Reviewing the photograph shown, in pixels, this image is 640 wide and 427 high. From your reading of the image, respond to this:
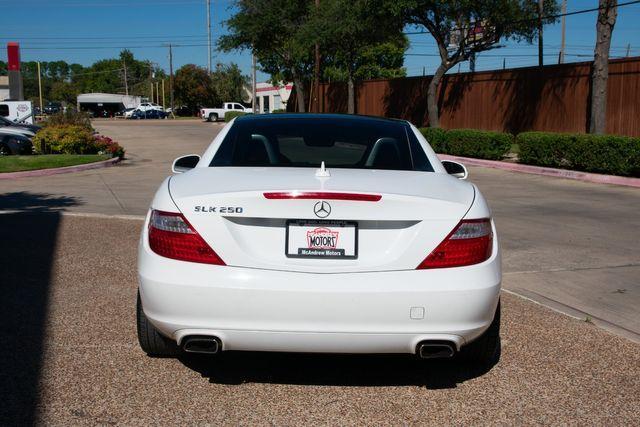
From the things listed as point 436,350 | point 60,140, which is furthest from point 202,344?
point 60,140

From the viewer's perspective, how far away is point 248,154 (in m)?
4.66

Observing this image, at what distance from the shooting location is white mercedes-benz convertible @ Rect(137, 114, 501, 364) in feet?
11.7

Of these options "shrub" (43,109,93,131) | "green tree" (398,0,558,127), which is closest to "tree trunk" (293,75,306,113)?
"green tree" (398,0,558,127)

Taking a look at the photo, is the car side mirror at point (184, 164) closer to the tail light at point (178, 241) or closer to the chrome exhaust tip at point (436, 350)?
the tail light at point (178, 241)

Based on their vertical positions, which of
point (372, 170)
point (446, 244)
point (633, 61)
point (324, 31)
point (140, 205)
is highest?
point (324, 31)

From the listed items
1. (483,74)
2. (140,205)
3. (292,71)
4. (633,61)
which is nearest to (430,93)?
(483,74)

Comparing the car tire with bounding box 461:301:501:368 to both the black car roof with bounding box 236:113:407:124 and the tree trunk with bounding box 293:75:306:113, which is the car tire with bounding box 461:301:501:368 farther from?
the tree trunk with bounding box 293:75:306:113

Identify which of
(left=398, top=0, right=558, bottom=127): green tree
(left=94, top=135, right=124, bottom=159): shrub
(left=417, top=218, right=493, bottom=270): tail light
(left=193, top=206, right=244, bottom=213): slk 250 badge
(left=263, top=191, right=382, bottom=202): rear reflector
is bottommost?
(left=94, top=135, right=124, bottom=159): shrub

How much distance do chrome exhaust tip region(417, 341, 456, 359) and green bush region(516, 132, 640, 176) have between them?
13.4 meters

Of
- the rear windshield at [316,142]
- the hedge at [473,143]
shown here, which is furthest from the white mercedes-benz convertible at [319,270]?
the hedge at [473,143]

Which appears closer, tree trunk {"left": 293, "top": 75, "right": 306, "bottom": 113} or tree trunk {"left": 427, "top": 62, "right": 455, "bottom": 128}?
tree trunk {"left": 427, "top": 62, "right": 455, "bottom": 128}

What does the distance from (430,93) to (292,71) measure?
23.0m

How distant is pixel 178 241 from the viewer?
370 centimetres

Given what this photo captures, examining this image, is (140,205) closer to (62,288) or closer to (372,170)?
(62,288)
